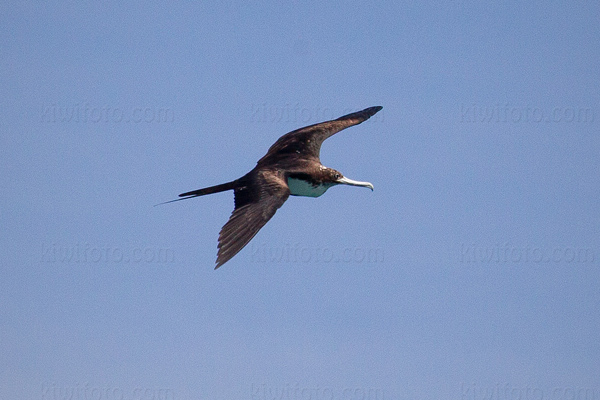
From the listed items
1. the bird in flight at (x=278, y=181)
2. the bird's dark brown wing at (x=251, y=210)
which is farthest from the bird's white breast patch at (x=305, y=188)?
the bird's dark brown wing at (x=251, y=210)

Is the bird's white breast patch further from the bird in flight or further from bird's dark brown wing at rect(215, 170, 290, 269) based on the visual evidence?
bird's dark brown wing at rect(215, 170, 290, 269)

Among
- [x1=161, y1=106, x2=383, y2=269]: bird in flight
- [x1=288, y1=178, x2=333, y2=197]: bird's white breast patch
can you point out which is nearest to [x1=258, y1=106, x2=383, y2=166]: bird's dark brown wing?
[x1=161, y1=106, x2=383, y2=269]: bird in flight

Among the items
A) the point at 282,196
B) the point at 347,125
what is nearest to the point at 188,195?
the point at 282,196

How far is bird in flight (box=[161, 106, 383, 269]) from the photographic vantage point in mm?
16406

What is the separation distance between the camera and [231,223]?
1664 cm

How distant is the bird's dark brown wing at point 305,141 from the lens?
856 inches

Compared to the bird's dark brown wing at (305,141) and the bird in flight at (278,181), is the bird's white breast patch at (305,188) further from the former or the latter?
the bird's dark brown wing at (305,141)

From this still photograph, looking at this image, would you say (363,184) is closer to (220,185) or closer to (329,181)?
(329,181)

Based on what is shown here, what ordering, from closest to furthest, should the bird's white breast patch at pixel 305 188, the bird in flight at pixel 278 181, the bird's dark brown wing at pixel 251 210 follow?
the bird's dark brown wing at pixel 251 210, the bird in flight at pixel 278 181, the bird's white breast patch at pixel 305 188

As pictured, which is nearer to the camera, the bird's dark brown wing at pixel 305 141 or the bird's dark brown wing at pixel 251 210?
the bird's dark brown wing at pixel 251 210

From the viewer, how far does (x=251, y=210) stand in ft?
56.1

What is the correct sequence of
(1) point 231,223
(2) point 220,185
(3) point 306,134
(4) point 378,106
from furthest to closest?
1. (4) point 378,106
2. (3) point 306,134
3. (2) point 220,185
4. (1) point 231,223

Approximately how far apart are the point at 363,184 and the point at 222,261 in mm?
6314

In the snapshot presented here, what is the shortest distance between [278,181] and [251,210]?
1570 millimetres
